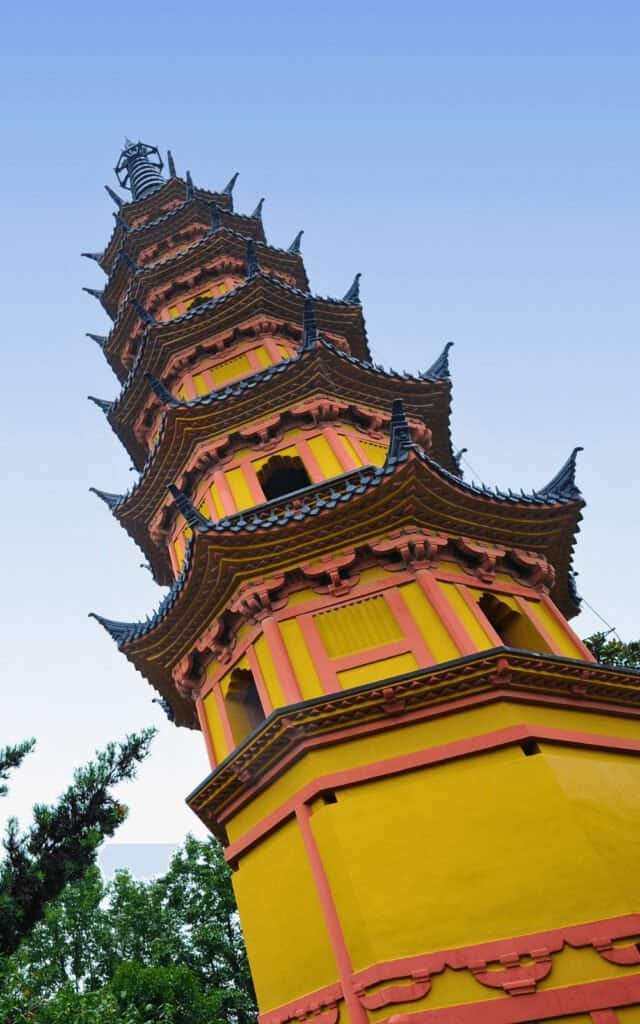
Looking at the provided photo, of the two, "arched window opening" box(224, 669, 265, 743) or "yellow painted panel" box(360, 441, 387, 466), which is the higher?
"yellow painted panel" box(360, 441, 387, 466)

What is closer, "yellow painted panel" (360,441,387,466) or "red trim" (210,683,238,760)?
"red trim" (210,683,238,760)

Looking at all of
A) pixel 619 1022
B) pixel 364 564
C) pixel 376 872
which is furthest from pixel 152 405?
pixel 619 1022

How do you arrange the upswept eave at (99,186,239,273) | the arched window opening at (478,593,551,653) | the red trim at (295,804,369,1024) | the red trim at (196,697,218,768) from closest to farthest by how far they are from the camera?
1. the red trim at (295,804,369,1024)
2. the arched window opening at (478,593,551,653)
3. the red trim at (196,697,218,768)
4. the upswept eave at (99,186,239,273)

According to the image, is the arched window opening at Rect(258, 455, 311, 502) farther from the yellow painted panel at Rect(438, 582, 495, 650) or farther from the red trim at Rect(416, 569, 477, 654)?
the yellow painted panel at Rect(438, 582, 495, 650)

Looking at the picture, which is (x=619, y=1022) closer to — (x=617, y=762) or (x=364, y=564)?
(x=617, y=762)

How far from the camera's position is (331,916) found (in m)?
8.20

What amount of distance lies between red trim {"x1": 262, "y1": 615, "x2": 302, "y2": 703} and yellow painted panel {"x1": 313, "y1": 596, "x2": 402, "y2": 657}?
1.81 ft

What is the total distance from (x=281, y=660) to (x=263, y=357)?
26.0ft

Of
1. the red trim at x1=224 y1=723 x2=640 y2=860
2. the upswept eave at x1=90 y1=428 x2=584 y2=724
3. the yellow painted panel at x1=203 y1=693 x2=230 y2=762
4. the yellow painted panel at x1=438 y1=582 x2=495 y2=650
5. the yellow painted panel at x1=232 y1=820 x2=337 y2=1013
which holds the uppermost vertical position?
the upswept eave at x1=90 y1=428 x2=584 y2=724

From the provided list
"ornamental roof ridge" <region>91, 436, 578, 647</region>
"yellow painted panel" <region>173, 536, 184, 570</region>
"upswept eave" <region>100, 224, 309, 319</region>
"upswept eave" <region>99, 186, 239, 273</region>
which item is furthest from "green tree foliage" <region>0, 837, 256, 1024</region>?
"upswept eave" <region>99, 186, 239, 273</region>

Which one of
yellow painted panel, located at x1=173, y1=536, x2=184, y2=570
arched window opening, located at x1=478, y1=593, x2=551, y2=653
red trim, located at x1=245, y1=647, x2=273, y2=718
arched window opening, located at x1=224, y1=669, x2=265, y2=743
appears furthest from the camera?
yellow painted panel, located at x1=173, y1=536, x2=184, y2=570

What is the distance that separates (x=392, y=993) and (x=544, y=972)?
4.80 ft

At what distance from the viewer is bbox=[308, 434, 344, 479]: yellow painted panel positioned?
13086mm

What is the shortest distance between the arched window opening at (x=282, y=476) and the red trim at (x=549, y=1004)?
8.32m
